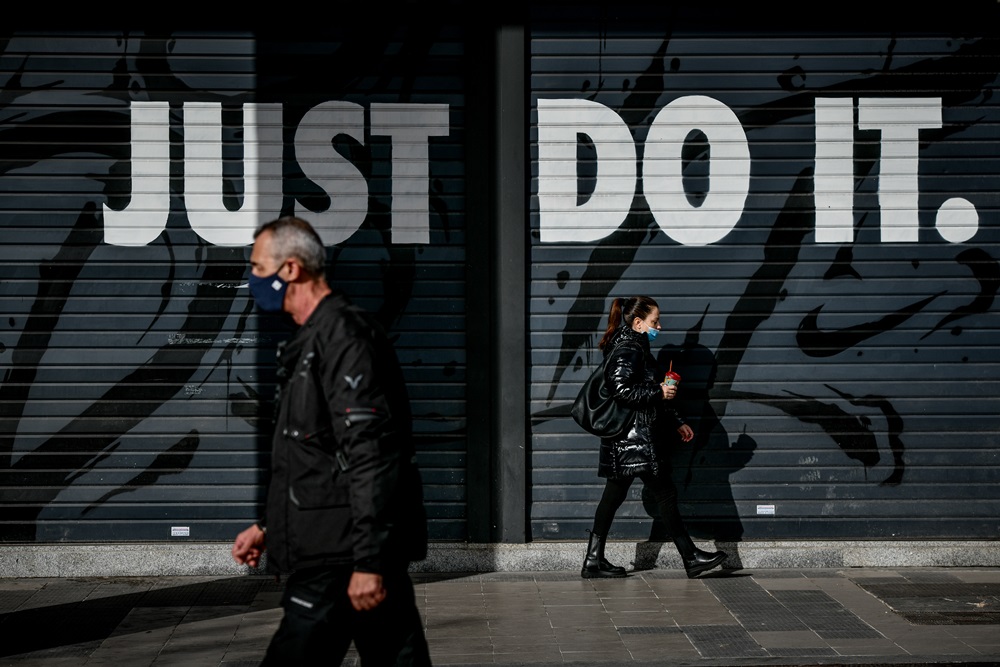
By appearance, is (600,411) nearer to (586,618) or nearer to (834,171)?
(586,618)

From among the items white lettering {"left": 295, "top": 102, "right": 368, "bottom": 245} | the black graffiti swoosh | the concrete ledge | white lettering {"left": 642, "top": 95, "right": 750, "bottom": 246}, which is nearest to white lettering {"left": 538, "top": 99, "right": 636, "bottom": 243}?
white lettering {"left": 642, "top": 95, "right": 750, "bottom": 246}

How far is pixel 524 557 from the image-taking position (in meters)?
8.55

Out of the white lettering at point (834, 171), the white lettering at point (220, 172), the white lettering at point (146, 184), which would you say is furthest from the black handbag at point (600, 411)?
the white lettering at point (146, 184)

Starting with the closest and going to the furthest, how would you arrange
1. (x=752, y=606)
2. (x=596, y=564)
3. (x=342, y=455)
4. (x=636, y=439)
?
Result: (x=342, y=455) < (x=752, y=606) < (x=636, y=439) < (x=596, y=564)

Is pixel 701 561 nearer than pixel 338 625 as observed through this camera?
No

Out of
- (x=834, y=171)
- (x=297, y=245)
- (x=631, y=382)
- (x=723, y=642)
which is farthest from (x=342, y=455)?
(x=834, y=171)

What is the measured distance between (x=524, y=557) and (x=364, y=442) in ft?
15.2

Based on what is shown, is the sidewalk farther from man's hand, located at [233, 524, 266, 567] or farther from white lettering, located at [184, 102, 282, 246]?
white lettering, located at [184, 102, 282, 246]

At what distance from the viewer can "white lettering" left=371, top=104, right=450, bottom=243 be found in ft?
28.0

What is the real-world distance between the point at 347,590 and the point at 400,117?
195 inches

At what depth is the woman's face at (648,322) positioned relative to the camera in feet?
26.4

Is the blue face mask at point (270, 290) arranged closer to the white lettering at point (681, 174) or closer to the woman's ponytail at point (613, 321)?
the woman's ponytail at point (613, 321)

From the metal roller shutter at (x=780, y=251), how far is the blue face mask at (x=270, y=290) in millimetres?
4208

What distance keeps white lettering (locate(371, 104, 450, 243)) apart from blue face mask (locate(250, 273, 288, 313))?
158 inches
